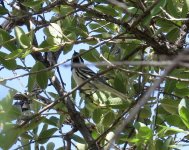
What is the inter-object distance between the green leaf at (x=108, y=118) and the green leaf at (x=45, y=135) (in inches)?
8.8

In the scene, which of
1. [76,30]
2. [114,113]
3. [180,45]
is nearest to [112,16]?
[76,30]

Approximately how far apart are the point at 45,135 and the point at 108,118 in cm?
29

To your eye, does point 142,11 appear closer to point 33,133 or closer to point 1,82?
point 1,82

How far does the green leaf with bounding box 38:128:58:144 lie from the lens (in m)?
2.06

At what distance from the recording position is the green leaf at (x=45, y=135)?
2.06 metres

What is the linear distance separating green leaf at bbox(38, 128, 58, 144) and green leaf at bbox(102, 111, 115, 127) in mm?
223

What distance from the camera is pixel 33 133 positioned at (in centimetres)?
208

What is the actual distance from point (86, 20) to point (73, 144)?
63 cm

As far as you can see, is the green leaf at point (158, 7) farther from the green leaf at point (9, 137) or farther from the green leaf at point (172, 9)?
the green leaf at point (9, 137)

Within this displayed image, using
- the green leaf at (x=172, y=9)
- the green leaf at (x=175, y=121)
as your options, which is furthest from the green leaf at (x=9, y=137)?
the green leaf at (x=172, y=9)

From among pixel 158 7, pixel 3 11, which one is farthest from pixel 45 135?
pixel 158 7

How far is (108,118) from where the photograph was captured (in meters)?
2.06

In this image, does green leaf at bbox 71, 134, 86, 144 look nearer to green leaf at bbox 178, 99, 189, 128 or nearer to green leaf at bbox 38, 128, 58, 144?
green leaf at bbox 38, 128, 58, 144

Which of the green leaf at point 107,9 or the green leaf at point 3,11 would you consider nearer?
the green leaf at point 107,9
